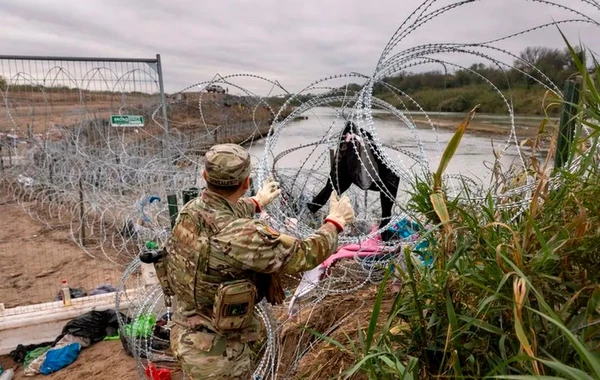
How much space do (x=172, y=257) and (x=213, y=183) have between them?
0.52m

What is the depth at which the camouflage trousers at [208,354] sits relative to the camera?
253cm

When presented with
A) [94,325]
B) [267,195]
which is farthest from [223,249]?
[94,325]

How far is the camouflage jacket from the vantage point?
221 centimetres

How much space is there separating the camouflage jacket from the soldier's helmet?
10 centimetres

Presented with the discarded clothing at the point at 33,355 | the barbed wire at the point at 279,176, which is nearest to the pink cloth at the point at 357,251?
the barbed wire at the point at 279,176

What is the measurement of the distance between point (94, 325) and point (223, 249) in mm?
2695

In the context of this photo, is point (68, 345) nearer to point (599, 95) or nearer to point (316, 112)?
point (316, 112)

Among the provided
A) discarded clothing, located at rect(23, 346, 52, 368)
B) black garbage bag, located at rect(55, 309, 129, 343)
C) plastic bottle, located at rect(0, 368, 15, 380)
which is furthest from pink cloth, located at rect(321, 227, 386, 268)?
plastic bottle, located at rect(0, 368, 15, 380)

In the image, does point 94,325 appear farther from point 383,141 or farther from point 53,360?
point 383,141

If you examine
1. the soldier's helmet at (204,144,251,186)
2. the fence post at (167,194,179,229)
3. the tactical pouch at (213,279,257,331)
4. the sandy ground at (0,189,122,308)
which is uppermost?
the soldier's helmet at (204,144,251,186)

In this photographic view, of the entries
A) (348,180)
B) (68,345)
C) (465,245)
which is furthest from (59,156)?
(465,245)

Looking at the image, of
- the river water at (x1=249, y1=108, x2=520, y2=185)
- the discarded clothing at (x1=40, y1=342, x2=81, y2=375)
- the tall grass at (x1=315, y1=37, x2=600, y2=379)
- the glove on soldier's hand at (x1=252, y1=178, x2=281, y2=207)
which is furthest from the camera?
the discarded clothing at (x1=40, y1=342, x2=81, y2=375)

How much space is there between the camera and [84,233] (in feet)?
24.1

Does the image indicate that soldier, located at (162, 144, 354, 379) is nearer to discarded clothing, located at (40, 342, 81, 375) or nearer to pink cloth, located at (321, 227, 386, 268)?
pink cloth, located at (321, 227, 386, 268)
